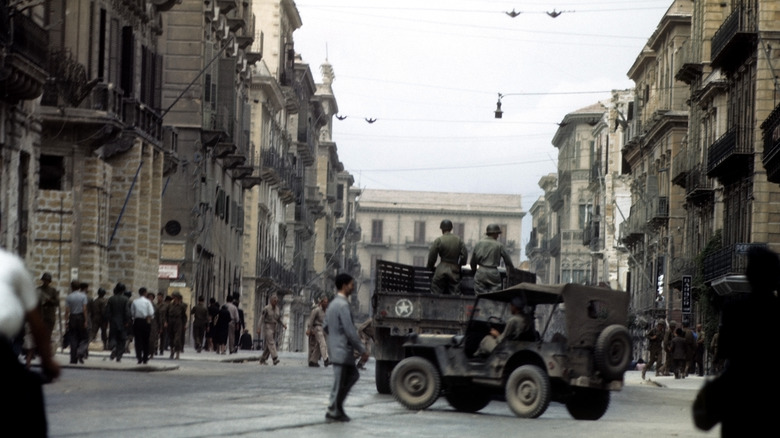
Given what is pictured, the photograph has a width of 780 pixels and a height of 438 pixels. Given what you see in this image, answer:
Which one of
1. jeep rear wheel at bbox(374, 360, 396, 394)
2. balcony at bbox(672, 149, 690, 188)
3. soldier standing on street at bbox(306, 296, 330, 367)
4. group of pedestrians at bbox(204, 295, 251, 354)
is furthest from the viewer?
balcony at bbox(672, 149, 690, 188)

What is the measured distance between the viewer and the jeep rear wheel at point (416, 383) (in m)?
19.6

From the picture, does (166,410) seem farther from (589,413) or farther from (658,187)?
(658,187)

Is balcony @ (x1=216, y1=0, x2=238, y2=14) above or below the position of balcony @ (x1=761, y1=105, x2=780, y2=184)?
above

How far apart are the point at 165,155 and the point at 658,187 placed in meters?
29.5

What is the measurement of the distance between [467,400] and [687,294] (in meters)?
34.7

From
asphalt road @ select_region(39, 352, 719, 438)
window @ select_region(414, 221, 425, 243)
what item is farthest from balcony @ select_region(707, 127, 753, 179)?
window @ select_region(414, 221, 425, 243)

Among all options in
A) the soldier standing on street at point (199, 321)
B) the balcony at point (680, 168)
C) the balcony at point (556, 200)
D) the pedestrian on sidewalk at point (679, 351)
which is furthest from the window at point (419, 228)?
the pedestrian on sidewalk at point (679, 351)

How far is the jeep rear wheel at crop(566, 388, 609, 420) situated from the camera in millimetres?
19641

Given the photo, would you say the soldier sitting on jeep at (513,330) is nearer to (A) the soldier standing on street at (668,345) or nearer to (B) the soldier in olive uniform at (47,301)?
(B) the soldier in olive uniform at (47,301)

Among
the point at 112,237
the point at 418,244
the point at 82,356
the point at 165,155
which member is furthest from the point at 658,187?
the point at 418,244

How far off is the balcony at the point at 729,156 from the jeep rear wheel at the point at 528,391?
2842 cm

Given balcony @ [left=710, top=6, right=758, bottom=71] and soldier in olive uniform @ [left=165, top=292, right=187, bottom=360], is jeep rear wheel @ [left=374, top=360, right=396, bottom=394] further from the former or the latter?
balcony @ [left=710, top=6, right=758, bottom=71]

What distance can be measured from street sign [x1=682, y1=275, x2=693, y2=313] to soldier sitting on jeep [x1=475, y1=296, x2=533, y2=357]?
35.1 m

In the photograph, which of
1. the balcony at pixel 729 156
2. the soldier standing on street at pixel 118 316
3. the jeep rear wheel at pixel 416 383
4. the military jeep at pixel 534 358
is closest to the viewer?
the military jeep at pixel 534 358
